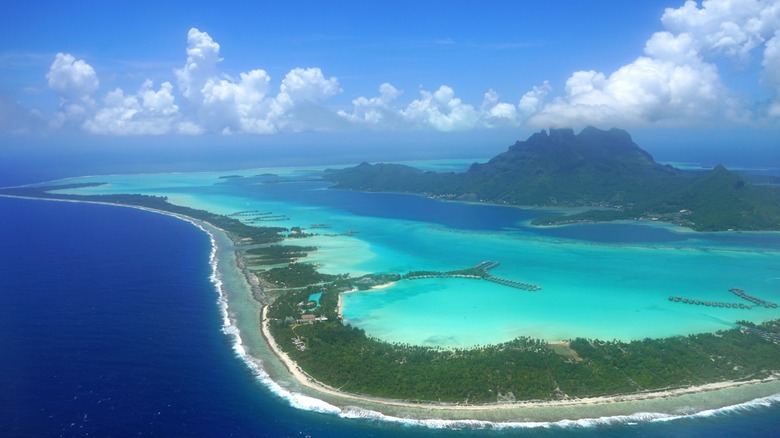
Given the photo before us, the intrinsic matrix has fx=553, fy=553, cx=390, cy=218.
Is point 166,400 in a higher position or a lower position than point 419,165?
lower

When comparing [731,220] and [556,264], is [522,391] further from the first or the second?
[731,220]

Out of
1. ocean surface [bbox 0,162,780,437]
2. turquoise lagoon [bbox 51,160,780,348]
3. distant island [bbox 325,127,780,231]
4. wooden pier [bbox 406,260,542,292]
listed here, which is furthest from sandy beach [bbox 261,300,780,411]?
distant island [bbox 325,127,780,231]

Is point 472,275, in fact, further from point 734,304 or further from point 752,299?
point 752,299

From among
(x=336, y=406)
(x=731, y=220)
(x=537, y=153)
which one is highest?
(x=537, y=153)

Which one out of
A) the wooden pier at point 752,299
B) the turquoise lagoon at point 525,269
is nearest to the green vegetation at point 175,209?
the turquoise lagoon at point 525,269

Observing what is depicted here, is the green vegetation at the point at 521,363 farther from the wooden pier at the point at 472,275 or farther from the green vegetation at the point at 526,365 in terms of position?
the wooden pier at the point at 472,275

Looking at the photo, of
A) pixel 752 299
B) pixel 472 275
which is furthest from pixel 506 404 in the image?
pixel 752 299

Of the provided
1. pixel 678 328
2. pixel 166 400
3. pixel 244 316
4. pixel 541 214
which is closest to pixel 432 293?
pixel 244 316
